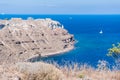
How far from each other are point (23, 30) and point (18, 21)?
10.7m

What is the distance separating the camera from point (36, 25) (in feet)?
479

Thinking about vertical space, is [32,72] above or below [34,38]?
above

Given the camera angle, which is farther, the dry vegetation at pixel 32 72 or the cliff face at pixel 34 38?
the cliff face at pixel 34 38

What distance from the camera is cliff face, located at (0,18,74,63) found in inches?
4838

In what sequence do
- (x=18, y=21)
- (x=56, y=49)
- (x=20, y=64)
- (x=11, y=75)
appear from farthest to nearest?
(x=18, y=21), (x=56, y=49), (x=20, y=64), (x=11, y=75)

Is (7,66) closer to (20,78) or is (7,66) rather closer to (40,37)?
(20,78)

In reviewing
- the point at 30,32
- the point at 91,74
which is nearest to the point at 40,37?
the point at 30,32

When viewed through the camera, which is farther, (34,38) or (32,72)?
(34,38)

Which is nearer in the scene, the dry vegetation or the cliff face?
the dry vegetation

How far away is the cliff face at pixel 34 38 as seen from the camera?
123 m

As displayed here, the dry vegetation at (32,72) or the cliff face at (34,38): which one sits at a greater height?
the dry vegetation at (32,72)

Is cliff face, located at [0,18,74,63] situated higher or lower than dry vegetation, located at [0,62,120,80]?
lower

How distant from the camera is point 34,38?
135000 mm

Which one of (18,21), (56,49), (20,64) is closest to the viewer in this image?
(20,64)
